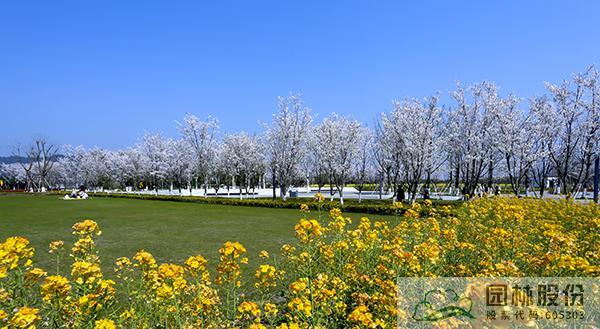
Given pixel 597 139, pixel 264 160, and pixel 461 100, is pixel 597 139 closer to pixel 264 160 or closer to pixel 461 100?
pixel 461 100

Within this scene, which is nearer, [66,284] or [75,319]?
[66,284]

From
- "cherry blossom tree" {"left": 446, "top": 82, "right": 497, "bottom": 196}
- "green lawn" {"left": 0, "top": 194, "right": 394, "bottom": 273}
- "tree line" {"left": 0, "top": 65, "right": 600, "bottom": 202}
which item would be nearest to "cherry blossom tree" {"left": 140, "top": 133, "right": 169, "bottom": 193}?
"tree line" {"left": 0, "top": 65, "right": 600, "bottom": 202}

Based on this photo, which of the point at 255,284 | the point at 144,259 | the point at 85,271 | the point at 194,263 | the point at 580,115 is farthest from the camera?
the point at 580,115

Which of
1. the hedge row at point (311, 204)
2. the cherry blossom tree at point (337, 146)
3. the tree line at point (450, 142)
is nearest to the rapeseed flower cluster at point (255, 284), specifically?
the hedge row at point (311, 204)

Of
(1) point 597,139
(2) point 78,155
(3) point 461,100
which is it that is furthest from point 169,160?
(1) point 597,139

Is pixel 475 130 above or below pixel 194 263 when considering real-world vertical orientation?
above

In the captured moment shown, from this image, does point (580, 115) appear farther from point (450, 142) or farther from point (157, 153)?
point (157, 153)

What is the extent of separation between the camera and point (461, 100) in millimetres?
26984

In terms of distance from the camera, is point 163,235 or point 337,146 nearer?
point 163,235

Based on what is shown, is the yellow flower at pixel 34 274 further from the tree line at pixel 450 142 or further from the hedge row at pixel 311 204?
the tree line at pixel 450 142

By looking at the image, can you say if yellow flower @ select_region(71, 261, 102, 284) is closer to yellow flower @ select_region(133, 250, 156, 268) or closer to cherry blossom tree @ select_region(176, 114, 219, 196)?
yellow flower @ select_region(133, 250, 156, 268)

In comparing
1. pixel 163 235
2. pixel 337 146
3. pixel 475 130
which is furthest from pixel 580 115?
pixel 163 235

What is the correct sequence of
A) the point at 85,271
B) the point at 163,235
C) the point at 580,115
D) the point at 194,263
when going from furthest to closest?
the point at 580,115
the point at 163,235
the point at 194,263
the point at 85,271

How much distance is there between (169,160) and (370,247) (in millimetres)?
49946
